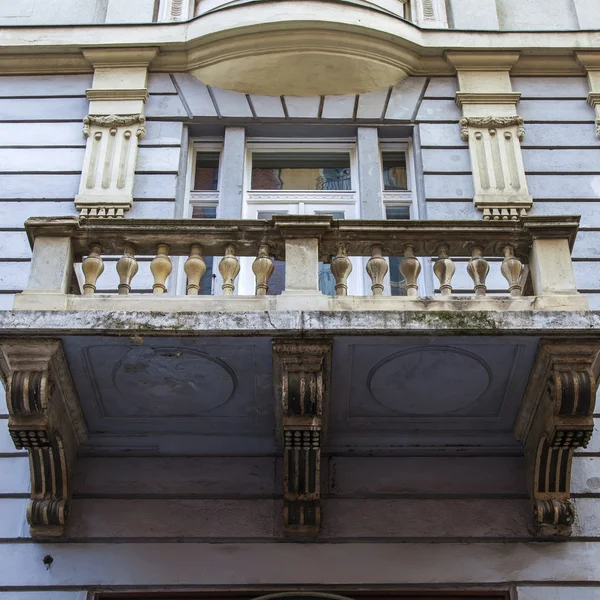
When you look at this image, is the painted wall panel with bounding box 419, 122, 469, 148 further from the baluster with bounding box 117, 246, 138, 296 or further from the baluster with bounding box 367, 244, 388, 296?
the baluster with bounding box 117, 246, 138, 296

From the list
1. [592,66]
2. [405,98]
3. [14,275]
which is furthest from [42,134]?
[592,66]

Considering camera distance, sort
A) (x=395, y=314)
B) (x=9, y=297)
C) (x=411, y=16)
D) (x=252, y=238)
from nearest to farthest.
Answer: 1. (x=395, y=314)
2. (x=252, y=238)
3. (x=9, y=297)
4. (x=411, y=16)

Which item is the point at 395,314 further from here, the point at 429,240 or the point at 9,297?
the point at 9,297

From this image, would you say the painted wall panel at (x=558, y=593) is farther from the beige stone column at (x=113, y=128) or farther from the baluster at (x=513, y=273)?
the beige stone column at (x=113, y=128)

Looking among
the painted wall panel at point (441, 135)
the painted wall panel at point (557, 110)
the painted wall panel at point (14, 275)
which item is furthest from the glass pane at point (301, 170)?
the painted wall panel at point (14, 275)

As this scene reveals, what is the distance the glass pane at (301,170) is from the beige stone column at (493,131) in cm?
149

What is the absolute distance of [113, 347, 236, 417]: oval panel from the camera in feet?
28.1

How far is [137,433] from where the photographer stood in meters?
9.32

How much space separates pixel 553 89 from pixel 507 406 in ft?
15.7

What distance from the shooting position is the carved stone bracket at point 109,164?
10.9 meters

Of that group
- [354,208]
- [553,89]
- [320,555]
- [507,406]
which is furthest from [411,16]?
[320,555]

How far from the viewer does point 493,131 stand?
11625mm

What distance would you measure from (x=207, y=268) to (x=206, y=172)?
1.52 metres

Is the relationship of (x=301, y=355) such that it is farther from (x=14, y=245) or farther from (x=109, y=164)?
(x=109, y=164)
